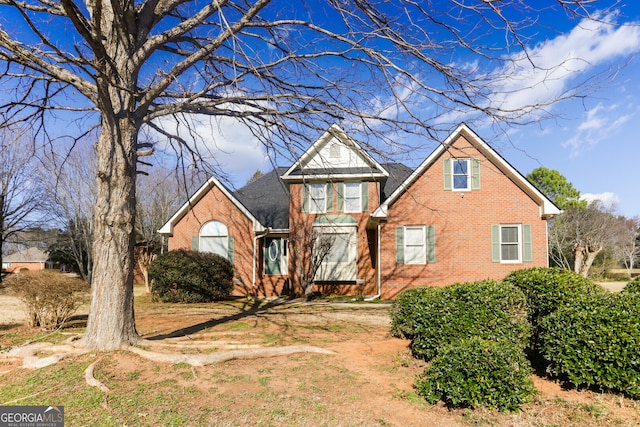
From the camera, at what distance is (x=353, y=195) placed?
17.1m

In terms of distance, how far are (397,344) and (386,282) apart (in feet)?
27.0

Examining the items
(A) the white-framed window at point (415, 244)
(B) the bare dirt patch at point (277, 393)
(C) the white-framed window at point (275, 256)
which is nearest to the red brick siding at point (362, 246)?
(C) the white-framed window at point (275, 256)

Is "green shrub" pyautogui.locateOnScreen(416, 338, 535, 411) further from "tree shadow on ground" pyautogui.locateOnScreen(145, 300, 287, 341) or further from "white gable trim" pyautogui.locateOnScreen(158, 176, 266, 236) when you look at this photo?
"white gable trim" pyautogui.locateOnScreen(158, 176, 266, 236)

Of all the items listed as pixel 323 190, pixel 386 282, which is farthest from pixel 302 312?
pixel 323 190

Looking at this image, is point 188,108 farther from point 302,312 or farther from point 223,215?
point 223,215

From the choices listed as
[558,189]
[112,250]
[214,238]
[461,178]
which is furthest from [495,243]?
[558,189]

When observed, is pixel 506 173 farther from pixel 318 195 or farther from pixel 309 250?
pixel 309 250

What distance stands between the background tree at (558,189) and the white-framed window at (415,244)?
25.9 meters

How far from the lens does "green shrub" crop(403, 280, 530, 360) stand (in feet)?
18.1

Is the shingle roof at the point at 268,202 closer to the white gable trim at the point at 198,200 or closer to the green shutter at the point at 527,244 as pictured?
the white gable trim at the point at 198,200

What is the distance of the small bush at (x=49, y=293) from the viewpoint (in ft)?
26.3

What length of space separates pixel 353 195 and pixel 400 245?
324cm

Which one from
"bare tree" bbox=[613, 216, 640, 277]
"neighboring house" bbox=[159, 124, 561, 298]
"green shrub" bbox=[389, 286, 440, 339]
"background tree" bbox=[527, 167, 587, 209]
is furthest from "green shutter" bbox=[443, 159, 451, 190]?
"bare tree" bbox=[613, 216, 640, 277]

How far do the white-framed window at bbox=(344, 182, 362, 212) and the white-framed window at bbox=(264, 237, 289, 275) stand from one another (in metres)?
3.36
